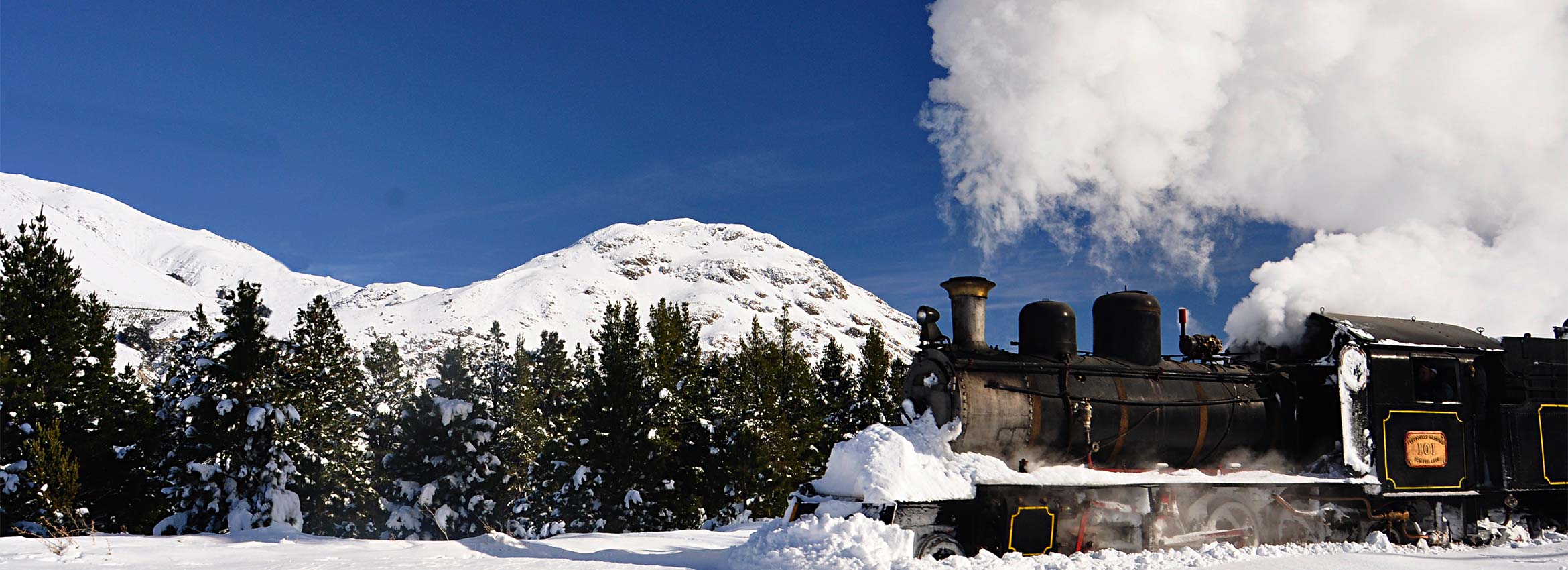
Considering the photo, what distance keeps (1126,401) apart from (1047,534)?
2380 mm

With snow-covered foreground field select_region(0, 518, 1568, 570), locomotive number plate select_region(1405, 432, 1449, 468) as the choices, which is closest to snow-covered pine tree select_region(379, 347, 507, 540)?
snow-covered foreground field select_region(0, 518, 1568, 570)

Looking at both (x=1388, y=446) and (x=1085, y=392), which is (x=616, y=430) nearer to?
(x=1085, y=392)

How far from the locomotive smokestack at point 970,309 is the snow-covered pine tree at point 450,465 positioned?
17308 millimetres

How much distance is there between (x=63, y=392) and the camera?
21234mm

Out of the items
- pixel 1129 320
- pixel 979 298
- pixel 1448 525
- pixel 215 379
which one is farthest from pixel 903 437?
pixel 215 379

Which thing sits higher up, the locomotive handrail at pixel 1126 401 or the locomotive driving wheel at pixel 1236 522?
the locomotive handrail at pixel 1126 401

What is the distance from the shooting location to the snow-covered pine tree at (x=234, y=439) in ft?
72.8

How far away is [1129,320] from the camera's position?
13578mm

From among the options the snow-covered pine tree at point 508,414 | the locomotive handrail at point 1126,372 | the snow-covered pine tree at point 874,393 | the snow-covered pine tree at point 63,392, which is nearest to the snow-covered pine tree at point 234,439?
the snow-covered pine tree at point 63,392

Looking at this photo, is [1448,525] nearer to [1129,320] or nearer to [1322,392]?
[1322,392]

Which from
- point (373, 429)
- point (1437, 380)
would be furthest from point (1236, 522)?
point (373, 429)

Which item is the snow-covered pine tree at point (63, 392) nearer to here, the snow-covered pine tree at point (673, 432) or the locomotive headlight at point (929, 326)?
the snow-covered pine tree at point (673, 432)

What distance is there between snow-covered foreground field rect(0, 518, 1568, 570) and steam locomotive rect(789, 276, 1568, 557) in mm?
477

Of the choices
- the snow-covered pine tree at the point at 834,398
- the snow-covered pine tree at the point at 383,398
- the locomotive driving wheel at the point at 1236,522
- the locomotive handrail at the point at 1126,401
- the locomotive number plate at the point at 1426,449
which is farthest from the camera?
the snow-covered pine tree at the point at 834,398
